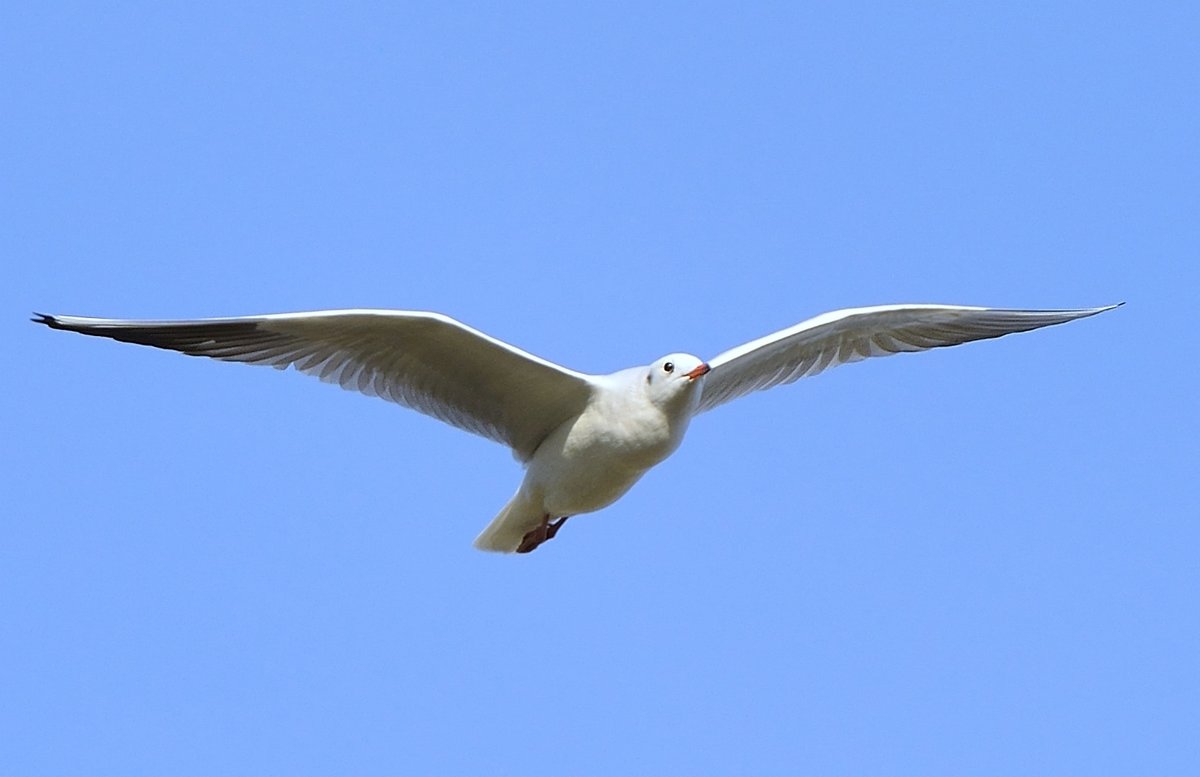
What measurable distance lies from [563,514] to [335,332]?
2.02 meters

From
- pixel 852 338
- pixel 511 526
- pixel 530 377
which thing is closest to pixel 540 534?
pixel 511 526

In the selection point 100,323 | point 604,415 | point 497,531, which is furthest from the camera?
point 497,531

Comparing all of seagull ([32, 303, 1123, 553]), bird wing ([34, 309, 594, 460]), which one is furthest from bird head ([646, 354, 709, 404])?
bird wing ([34, 309, 594, 460])

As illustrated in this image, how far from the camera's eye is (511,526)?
11898mm

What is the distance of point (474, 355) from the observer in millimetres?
11023

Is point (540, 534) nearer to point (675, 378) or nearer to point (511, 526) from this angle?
point (511, 526)

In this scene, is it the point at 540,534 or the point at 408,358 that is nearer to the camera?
the point at 408,358

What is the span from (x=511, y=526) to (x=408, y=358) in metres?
1.49

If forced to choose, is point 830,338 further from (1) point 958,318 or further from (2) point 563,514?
(2) point 563,514

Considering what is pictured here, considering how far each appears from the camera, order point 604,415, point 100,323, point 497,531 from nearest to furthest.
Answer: point 100,323 < point 604,415 < point 497,531

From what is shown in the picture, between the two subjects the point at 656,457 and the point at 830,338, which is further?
the point at 830,338

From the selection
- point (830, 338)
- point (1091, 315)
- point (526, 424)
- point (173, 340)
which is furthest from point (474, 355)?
point (1091, 315)

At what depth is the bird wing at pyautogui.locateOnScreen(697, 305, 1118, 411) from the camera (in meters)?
11.8

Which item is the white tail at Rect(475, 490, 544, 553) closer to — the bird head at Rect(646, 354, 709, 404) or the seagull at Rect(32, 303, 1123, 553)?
the seagull at Rect(32, 303, 1123, 553)
